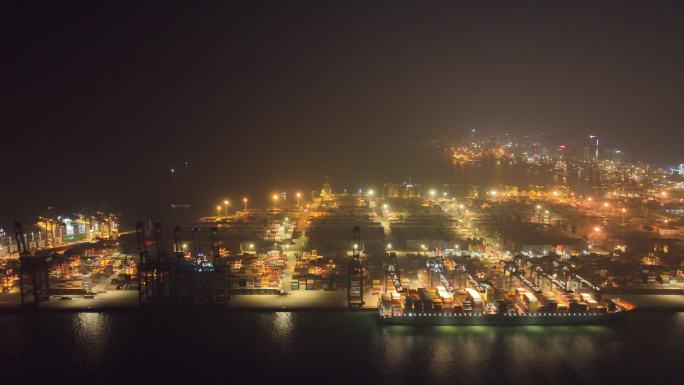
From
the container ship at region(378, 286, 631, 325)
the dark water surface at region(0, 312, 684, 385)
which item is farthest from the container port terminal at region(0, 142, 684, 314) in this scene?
the dark water surface at region(0, 312, 684, 385)

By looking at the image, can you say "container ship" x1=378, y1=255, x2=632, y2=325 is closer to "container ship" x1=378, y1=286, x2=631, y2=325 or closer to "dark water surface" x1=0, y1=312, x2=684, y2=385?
"container ship" x1=378, y1=286, x2=631, y2=325

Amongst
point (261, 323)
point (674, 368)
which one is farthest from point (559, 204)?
point (261, 323)

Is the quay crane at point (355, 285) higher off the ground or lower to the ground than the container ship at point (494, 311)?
higher

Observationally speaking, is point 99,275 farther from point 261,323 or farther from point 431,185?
point 431,185

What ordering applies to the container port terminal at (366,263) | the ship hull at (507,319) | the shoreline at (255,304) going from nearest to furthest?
1. the ship hull at (507,319)
2. the shoreline at (255,304)
3. the container port terminal at (366,263)

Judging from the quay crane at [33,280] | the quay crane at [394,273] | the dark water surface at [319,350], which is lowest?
the dark water surface at [319,350]

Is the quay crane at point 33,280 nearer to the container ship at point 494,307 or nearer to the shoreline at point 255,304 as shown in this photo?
the shoreline at point 255,304

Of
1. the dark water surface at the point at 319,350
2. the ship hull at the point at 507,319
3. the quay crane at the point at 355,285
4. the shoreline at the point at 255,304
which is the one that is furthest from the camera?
the quay crane at the point at 355,285

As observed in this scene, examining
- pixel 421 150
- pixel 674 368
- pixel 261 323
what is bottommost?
pixel 674 368

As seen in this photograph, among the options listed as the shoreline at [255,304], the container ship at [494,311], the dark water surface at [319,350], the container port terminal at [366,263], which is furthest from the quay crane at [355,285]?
the container ship at [494,311]
